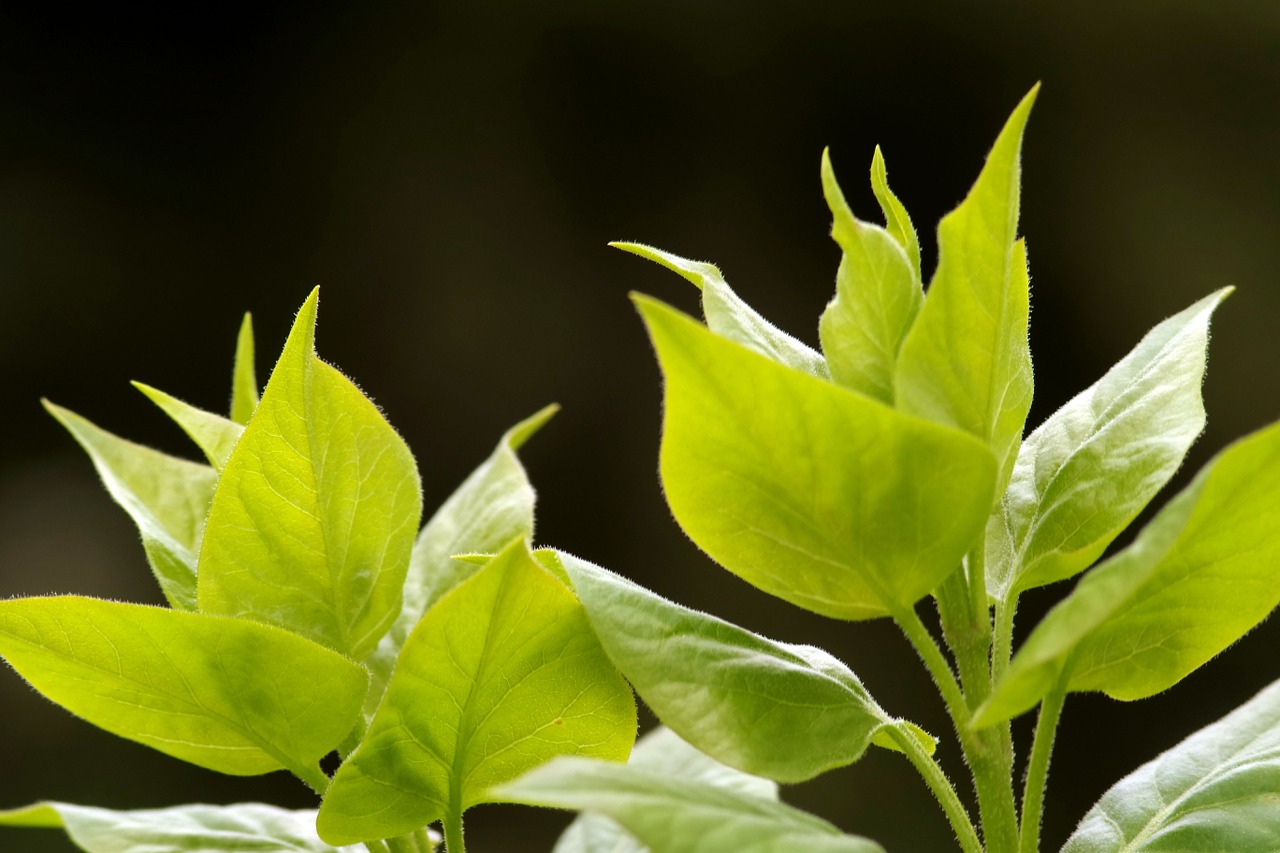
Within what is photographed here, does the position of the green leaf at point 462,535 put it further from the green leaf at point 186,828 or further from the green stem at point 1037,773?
the green stem at point 1037,773

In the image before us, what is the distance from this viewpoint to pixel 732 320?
1.12 ft

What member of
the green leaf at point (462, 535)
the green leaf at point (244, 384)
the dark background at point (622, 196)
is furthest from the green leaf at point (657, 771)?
the dark background at point (622, 196)

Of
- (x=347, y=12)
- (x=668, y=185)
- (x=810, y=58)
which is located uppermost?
(x=347, y=12)

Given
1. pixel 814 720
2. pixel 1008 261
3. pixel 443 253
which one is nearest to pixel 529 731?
pixel 814 720

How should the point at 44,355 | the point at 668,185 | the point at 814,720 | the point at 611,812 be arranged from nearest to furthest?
the point at 611,812, the point at 814,720, the point at 44,355, the point at 668,185

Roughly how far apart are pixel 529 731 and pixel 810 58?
6.53 feet

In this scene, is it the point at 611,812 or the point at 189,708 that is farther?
the point at 189,708

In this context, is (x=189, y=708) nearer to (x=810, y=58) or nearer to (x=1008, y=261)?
(x=1008, y=261)

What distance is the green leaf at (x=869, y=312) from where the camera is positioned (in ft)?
1.07

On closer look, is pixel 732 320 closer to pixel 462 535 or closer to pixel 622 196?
pixel 462 535

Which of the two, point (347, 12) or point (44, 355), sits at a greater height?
point (347, 12)

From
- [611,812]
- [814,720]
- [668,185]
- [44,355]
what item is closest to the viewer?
[611,812]

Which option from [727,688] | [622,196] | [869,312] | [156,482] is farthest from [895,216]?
[622,196]

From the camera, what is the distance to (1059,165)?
2.16 metres
